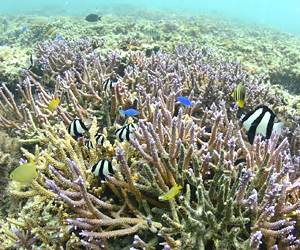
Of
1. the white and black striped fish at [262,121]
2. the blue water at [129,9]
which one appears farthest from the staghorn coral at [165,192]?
the blue water at [129,9]

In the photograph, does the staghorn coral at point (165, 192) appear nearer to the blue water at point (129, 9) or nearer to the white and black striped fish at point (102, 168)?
the white and black striped fish at point (102, 168)

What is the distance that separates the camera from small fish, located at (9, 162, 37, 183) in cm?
188

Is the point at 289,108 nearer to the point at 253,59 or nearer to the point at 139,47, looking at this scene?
the point at 253,59

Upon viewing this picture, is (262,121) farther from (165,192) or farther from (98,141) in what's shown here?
(98,141)

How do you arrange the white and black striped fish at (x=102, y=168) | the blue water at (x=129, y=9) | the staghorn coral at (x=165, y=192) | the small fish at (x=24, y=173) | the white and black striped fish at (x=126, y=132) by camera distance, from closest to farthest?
the staghorn coral at (x=165, y=192)
the white and black striped fish at (x=102, y=168)
the small fish at (x=24, y=173)
the white and black striped fish at (x=126, y=132)
the blue water at (x=129, y=9)

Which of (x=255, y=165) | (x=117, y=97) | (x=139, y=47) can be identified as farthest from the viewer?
(x=139, y=47)

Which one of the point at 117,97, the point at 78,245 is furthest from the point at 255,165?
the point at 117,97

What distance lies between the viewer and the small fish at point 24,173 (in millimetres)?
1884

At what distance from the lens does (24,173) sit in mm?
1905

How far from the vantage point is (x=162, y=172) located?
6.20 ft

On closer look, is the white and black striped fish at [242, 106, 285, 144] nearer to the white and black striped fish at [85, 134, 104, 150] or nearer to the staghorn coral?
the staghorn coral

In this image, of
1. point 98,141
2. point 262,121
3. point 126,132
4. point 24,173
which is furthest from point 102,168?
point 262,121

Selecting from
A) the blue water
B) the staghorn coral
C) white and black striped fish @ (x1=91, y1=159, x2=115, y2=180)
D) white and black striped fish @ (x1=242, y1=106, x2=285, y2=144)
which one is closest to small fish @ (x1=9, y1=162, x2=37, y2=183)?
the staghorn coral

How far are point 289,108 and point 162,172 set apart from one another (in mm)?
3599
